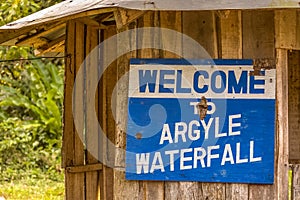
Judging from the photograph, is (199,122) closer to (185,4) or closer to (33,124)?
(185,4)

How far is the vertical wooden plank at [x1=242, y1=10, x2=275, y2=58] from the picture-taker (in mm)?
4531

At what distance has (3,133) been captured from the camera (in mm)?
12289

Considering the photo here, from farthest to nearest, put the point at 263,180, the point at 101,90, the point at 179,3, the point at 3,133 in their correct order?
the point at 3,133
the point at 101,90
the point at 263,180
the point at 179,3

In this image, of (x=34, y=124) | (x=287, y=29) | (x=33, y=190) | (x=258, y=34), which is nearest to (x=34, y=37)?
(x=258, y=34)

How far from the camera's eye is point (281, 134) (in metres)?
4.54

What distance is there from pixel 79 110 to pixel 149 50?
4.09ft

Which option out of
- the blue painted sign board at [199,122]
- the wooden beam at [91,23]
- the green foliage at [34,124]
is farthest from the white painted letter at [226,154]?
the green foliage at [34,124]

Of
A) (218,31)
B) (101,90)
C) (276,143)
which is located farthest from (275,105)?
(101,90)

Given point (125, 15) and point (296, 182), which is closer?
point (125, 15)

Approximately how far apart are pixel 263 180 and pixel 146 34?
52.9 inches

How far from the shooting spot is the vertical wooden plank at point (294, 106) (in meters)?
6.64

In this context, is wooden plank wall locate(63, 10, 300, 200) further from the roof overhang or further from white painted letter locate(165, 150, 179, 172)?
the roof overhang

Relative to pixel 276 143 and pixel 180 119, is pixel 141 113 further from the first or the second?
pixel 276 143

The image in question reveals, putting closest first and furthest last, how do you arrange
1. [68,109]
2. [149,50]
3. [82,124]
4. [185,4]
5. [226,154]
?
1. [185,4]
2. [226,154]
3. [149,50]
4. [68,109]
5. [82,124]
